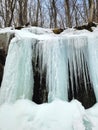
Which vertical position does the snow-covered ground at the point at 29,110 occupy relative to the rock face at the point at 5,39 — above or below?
below

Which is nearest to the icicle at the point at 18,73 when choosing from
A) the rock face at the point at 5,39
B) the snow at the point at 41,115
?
the snow at the point at 41,115

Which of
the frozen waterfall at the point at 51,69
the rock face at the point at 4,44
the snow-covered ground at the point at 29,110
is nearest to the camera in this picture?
the snow-covered ground at the point at 29,110

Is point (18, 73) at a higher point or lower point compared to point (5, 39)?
lower

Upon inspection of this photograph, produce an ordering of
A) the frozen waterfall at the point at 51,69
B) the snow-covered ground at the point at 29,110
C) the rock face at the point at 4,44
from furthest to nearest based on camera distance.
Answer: the rock face at the point at 4,44
the frozen waterfall at the point at 51,69
the snow-covered ground at the point at 29,110

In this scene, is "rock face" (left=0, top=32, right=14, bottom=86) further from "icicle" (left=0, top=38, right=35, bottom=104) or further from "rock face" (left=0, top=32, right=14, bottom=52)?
"icicle" (left=0, top=38, right=35, bottom=104)

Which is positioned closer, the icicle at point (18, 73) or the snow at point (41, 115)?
the snow at point (41, 115)

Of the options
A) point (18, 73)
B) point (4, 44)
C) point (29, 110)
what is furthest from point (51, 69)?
point (4, 44)

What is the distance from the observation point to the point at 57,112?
371 cm

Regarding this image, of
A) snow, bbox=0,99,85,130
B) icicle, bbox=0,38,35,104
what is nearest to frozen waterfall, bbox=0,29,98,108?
icicle, bbox=0,38,35,104

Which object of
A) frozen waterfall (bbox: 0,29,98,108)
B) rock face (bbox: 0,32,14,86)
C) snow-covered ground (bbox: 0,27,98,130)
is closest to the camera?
snow-covered ground (bbox: 0,27,98,130)

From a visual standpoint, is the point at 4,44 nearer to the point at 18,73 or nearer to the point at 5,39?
the point at 5,39

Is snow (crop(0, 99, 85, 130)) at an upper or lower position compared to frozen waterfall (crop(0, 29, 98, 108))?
lower

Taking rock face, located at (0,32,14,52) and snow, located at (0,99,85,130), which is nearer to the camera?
snow, located at (0,99,85,130)

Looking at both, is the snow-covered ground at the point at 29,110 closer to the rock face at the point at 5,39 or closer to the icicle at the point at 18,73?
the icicle at the point at 18,73
